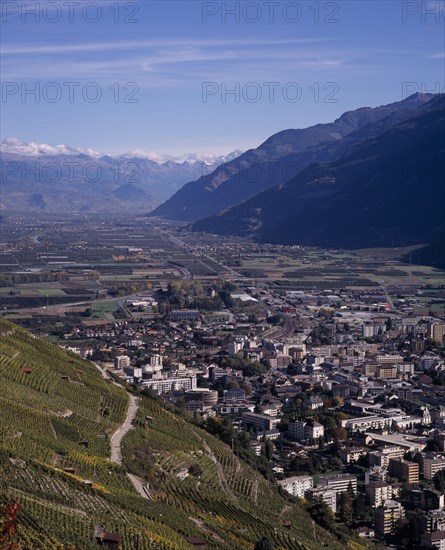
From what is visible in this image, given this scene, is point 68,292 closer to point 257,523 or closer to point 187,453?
point 187,453

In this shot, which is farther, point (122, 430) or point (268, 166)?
point (268, 166)

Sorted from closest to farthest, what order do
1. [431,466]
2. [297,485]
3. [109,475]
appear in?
[109,475]
[297,485]
[431,466]

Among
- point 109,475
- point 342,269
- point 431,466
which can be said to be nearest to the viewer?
point 109,475

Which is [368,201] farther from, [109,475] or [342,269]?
[109,475]

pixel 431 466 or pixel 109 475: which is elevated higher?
pixel 109 475

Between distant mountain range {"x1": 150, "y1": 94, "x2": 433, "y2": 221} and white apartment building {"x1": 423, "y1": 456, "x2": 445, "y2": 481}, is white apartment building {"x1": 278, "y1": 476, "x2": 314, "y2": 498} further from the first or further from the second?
distant mountain range {"x1": 150, "y1": 94, "x2": 433, "y2": 221}

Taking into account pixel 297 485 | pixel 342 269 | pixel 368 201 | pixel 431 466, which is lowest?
pixel 431 466

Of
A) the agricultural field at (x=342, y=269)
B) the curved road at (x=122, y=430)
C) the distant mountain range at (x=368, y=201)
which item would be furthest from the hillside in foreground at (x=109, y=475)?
the distant mountain range at (x=368, y=201)

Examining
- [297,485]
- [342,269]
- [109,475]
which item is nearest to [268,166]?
[342,269]
